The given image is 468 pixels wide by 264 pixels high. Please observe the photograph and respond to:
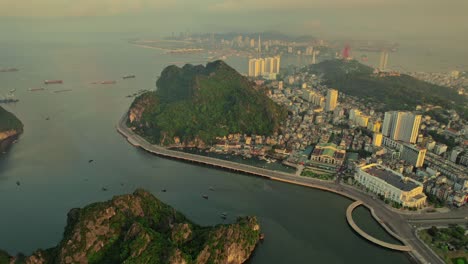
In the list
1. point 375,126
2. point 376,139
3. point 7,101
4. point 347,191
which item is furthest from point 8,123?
point 375,126

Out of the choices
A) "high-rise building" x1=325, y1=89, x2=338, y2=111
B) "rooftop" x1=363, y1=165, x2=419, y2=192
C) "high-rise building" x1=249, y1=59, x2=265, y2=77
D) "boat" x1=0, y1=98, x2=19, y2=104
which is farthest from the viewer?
"high-rise building" x1=249, y1=59, x2=265, y2=77

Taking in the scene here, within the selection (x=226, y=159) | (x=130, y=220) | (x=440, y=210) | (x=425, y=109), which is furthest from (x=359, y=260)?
(x=425, y=109)

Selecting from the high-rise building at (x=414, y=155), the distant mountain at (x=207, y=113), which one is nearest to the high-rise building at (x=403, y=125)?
the high-rise building at (x=414, y=155)

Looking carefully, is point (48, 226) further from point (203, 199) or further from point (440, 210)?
point (440, 210)

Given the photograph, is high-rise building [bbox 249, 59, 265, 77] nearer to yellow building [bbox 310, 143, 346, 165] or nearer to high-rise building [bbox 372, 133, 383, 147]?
high-rise building [bbox 372, 133, 383, 147]

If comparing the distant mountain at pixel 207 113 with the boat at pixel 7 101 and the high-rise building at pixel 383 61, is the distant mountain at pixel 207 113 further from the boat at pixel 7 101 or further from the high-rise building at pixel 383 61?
the high-rise building at pixel 383 61

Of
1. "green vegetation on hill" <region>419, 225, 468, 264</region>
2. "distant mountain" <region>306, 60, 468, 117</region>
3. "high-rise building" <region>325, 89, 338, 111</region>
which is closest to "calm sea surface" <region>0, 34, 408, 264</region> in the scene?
"green vegetation on hill" <region>419, 225, 468, 264</region>
